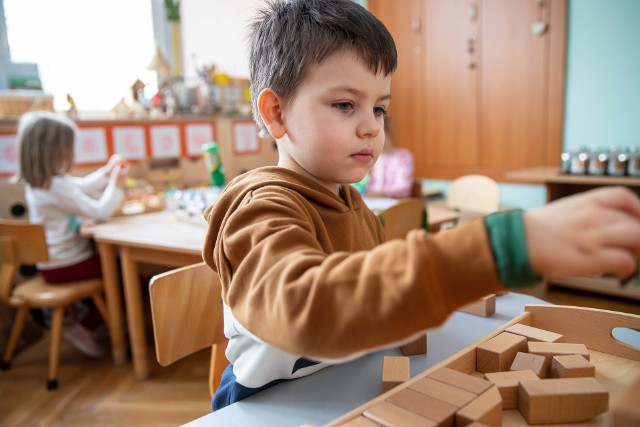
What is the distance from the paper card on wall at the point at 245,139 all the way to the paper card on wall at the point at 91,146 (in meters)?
0.79

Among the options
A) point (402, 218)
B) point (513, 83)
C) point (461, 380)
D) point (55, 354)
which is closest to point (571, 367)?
point (461, 380)

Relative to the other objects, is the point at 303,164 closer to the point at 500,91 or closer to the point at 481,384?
the point at 481,384

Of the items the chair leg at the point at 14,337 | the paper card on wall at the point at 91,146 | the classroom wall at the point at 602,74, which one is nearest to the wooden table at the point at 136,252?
the chair leg at the point at 14,337

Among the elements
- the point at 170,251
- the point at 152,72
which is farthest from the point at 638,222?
the point at 152,72

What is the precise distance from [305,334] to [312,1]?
48 cm

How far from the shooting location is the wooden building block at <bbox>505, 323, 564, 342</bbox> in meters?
0.70

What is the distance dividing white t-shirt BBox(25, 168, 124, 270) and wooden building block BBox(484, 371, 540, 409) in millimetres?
1888

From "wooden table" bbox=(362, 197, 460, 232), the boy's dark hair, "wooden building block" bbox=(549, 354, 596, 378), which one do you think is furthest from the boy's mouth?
"wooden table" bbox=(362, 197, 460, 232)

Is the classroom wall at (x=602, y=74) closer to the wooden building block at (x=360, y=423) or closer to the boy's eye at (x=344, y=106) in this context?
the boy's eye at (x=344, y=106)

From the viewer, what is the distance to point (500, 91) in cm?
327

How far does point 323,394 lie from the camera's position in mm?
663

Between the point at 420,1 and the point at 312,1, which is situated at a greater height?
the point at 420,1

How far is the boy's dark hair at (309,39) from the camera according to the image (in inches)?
25.8

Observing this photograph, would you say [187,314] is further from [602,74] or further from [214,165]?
[602,74]
